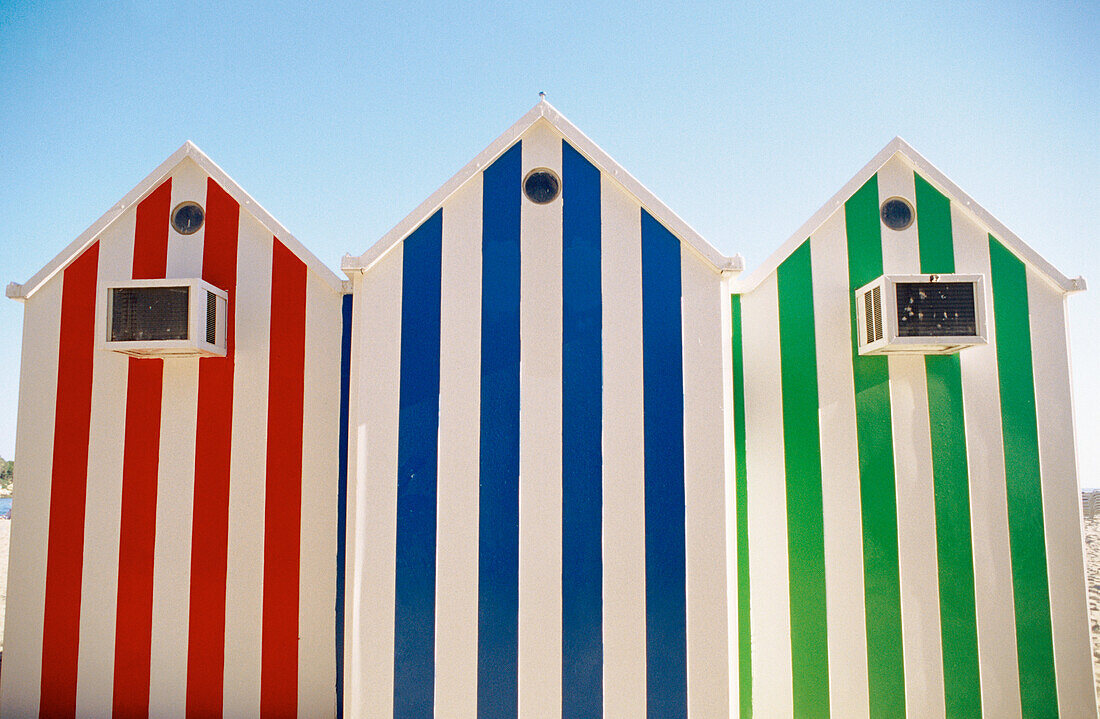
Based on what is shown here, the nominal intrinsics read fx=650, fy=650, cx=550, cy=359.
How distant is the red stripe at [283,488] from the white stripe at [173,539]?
393 millimetres

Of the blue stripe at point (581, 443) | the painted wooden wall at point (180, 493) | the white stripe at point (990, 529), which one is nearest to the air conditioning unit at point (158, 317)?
the painted wooden wall at point (180, 493)

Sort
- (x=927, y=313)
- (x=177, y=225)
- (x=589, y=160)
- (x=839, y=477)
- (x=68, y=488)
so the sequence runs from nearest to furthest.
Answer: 1. (x=589, y=160)
2. (x=927, y=313)
3. (x=839, y=477)
4. (x=68, y=488)
5. (x=177, y=225)

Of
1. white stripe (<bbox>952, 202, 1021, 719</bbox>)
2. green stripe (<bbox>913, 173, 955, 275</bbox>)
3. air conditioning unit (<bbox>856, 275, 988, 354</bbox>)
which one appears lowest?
white stripe (<bbox>952, 202, 1021, 719</bbox>)

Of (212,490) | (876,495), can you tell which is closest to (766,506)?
(876,495)

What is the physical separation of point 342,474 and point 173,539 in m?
0.89

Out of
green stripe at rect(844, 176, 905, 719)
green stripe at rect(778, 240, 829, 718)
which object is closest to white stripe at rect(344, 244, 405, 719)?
green stripe at rect(778, 240, 829, 718)

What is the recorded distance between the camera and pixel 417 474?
9.20 ft

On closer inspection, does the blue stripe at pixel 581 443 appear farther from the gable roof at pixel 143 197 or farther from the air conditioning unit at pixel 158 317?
the air conditioning unit at pixel 158 317

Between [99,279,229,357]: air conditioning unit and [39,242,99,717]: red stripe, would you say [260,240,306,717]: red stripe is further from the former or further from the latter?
[39,242,99,717]: red stripe

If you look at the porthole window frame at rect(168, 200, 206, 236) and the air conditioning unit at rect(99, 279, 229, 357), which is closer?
the air conditioning unit at rect(99, 279, 229, 357)

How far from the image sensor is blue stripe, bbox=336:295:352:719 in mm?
3156

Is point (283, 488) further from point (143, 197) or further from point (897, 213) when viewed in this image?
point (897, 213)

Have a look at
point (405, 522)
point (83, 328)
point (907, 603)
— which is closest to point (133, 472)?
point (83, 328)

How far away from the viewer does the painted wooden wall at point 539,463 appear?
108 inches
